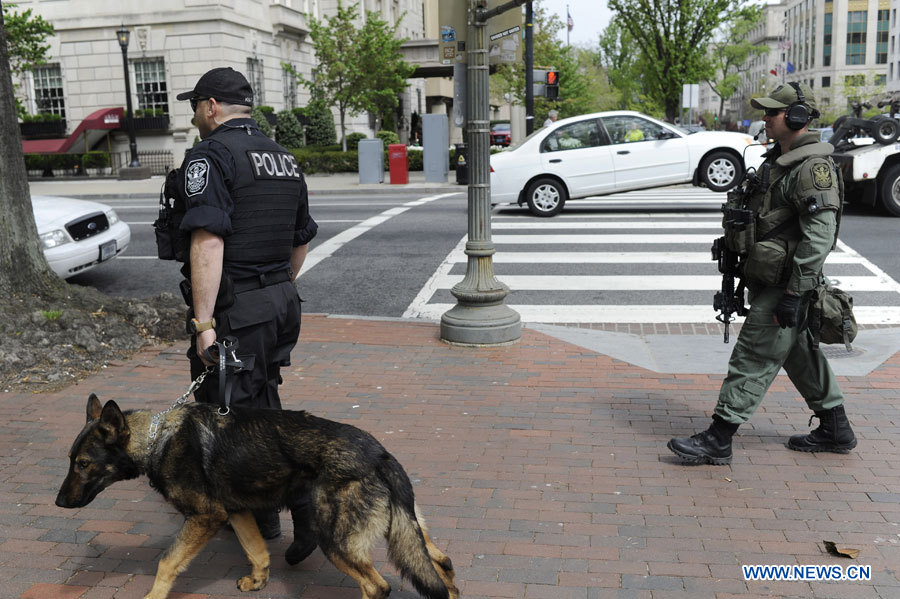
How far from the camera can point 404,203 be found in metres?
18.8

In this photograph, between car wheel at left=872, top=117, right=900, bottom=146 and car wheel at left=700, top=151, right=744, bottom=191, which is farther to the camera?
car wheel at left=700, top=151, right=744, bottom=191

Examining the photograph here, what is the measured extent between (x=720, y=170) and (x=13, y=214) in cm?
1241

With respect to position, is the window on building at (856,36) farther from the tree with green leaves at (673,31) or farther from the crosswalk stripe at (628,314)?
the crosswalk stripe at (628,314)

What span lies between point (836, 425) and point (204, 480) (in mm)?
3421

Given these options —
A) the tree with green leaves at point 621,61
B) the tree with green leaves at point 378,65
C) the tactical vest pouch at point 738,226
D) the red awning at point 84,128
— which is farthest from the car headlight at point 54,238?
the tree with green leaves at point 621,61

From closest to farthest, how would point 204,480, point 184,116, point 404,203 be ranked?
point 204,480
point 404,203
point 184,116

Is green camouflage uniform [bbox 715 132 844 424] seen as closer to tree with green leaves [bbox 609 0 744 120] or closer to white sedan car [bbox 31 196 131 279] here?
white sedan car [bbox 31 196 131 279]

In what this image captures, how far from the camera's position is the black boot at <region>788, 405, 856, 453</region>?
4.86 meters

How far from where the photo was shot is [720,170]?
16.2 m

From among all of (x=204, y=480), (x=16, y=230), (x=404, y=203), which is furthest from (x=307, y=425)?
(x=404, y=203)

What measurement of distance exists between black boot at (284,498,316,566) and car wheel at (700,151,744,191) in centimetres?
1388

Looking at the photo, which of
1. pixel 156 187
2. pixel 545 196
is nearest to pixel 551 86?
pixel 545 196

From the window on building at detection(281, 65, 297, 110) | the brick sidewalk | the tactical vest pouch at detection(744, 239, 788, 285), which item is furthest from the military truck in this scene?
the window on building at detection(281, 65, 297, 110)

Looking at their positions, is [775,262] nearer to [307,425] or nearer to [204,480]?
[307,425]
